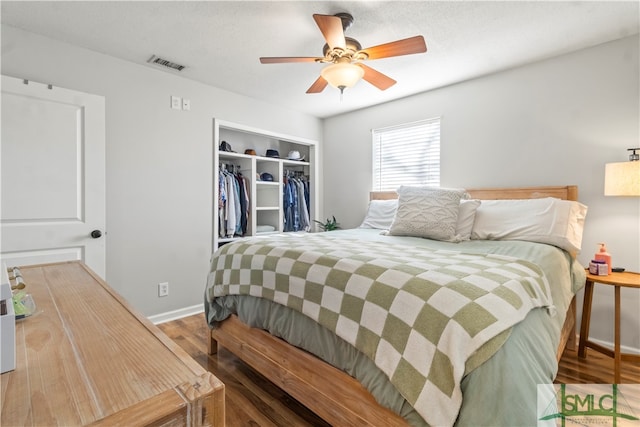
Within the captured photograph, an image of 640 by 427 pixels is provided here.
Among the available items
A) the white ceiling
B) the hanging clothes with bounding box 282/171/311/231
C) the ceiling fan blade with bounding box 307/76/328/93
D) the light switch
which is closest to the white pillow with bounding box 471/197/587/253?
the white ceiling

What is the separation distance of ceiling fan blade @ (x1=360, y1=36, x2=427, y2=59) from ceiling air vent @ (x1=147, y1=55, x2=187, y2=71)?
5.87ft

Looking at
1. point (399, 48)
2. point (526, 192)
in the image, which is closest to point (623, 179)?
point (526, 192)

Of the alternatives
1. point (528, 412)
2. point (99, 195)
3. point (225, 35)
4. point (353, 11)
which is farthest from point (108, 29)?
point (528, 412)

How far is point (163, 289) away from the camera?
2.85 meters

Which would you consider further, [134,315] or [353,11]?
[353,11]

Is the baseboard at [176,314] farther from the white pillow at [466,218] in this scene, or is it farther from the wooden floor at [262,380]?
the white pillow at [466,218]

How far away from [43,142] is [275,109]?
2.31 meters

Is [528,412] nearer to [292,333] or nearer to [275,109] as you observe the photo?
[292,333]

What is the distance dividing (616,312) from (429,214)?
4.14 ft

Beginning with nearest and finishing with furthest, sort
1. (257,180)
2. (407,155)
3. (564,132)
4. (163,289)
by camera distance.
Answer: (564,132) → (163,289) → (407,155) → (257,180)

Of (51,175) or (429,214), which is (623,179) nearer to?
(429,214)

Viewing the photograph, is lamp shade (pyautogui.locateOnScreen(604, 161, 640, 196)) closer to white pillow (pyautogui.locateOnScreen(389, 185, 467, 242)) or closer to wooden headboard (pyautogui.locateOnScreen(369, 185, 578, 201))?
wooden headboard (pyautogui.locateOnScreen(369, 185, 578, 201))

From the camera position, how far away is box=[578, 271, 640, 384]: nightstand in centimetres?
185

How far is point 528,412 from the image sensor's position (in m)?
0.83
